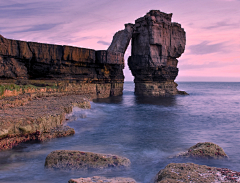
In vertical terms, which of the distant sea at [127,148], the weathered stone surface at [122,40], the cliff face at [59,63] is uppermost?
the weathered stone surface at [122,40]

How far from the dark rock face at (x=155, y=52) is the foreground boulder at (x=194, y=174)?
26264 mm

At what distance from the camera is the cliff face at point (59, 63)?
17.2 m

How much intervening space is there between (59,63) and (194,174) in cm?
1824

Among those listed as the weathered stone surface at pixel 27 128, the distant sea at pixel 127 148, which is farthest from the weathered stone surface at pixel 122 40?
the weathered stone surface at pixel 27 128

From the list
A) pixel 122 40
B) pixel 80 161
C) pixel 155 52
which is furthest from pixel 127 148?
pixel 155 52

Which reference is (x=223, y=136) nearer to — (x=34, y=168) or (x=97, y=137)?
(x=97, y=137)

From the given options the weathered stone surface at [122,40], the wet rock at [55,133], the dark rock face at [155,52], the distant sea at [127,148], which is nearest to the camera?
the distant sea at [127,148]

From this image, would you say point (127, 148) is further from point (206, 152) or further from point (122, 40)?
point (122, 40)

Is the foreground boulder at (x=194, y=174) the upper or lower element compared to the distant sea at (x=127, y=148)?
upper

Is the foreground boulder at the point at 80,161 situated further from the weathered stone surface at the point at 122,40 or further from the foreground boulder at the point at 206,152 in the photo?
the weathered stone surface at the point at 122,40

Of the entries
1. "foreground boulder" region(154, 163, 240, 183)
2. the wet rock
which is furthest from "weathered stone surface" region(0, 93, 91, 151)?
"foreground boulder" region(154, 163, 240, 183)

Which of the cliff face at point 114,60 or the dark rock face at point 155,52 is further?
the dark rock face at point 155,52

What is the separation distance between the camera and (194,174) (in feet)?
12.8

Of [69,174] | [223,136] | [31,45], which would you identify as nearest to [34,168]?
[69,174]
